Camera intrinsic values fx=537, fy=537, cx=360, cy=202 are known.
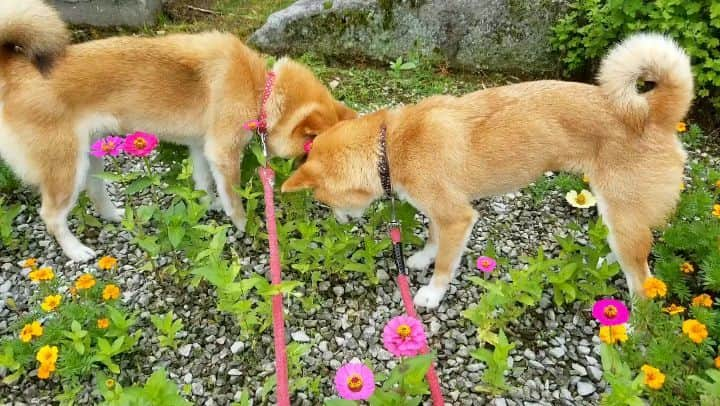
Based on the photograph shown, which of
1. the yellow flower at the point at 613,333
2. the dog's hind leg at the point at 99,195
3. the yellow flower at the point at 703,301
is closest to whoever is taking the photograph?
the yellow flower at the point at 613,333

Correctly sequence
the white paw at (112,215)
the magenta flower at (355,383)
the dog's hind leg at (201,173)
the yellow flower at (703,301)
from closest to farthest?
1. the magenta flower at (355,383)
2. the yellow flower at (703,301)
3. the white paw at (112,215)
4. the dog's hind leg at (201,173)

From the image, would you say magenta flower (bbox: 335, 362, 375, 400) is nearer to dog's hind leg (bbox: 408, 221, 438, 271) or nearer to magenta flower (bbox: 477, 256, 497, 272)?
magenta flower (bbox: 477, 256, 497, 272)

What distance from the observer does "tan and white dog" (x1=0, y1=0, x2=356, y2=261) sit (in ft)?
9.90

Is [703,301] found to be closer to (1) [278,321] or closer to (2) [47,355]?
(1) [278,321]

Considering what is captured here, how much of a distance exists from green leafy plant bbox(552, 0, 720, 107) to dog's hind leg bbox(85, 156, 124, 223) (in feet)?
13.3

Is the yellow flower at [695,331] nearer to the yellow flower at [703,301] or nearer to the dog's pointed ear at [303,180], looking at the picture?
the yellow flower at [703,301]

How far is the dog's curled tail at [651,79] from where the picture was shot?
254 centimetres

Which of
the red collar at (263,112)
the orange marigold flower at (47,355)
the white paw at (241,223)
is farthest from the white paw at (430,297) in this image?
the orange marigold flower at (47,355)

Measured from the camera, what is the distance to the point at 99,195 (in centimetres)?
363

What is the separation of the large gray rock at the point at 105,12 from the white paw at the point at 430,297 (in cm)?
538

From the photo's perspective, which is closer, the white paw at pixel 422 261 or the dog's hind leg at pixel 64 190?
the dog's hind leg at pixel 64 190

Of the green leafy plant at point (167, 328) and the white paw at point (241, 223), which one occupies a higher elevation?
the green leafy plant at point (167, 328)

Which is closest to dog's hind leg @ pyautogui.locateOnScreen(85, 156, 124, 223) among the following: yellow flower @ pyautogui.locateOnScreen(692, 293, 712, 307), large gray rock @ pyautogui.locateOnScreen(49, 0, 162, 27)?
yellow flower @ pyautogui.locateOnScreen(692, 293, 712, 307)

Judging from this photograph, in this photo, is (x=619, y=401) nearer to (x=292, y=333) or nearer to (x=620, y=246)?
(x=620, y=246)
